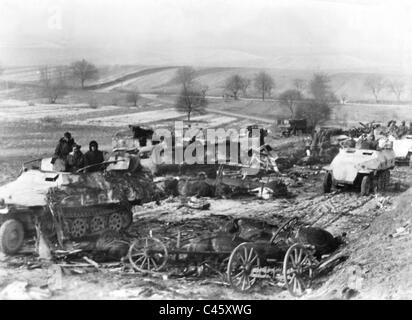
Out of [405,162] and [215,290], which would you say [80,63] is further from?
[405,162]

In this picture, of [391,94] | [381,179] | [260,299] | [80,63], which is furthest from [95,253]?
[391,94]

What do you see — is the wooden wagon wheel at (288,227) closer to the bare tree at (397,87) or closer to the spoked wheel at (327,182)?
the spoked wheel at (327,182)

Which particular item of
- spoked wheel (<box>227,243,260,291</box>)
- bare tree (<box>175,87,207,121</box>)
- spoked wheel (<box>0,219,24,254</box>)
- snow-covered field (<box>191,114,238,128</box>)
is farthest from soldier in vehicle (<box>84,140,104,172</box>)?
spoked wheel (<box>227,243,260,291</box>)

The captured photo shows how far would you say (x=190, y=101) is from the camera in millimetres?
8039

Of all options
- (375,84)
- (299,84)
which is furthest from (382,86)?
(299,84)

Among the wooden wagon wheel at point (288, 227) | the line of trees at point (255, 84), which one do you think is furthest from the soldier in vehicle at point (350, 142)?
the wooden wagon wheel at point (288, 227)

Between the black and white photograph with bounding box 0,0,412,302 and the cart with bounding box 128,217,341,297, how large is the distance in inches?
0.9

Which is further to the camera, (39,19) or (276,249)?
(39,19)

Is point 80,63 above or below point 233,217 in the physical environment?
above

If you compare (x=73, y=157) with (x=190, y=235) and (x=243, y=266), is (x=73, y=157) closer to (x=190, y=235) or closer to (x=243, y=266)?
(x=190, y=235)

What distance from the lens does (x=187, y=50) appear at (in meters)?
7.93

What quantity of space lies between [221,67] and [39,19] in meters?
2.51

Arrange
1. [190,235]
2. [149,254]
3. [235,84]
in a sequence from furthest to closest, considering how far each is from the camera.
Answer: [235,84] → [190,235] → [149,254]

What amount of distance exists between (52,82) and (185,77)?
1.91m
